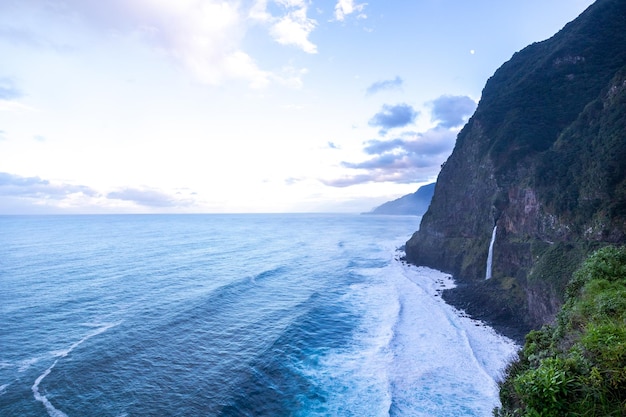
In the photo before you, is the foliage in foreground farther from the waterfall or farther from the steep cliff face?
the waterfall

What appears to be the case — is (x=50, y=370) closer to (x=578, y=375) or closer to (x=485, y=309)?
(x=578, y=375)

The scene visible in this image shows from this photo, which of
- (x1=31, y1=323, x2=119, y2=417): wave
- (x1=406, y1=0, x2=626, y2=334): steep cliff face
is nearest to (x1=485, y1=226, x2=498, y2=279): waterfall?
(x1=406, y1=0, x2=626, y2=334): steep cliff face

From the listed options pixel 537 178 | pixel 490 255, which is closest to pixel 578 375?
pixel 537 178

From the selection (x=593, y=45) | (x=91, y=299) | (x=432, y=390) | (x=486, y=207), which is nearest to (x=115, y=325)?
(x=91, y=299)

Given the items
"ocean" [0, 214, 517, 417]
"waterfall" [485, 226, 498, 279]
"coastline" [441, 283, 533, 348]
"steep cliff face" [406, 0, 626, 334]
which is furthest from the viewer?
"waterfall" [485, 226, 498, 279]

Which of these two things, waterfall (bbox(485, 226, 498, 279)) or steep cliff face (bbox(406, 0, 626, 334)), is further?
waterfall (bbox(485, 226, 498, 279))

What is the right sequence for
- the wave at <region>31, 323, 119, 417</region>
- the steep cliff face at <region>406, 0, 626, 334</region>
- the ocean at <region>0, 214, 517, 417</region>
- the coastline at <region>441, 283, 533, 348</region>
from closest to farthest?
the wave at <region>31, 323, 119, 417</region> → the ocean at <region>0, 214, 517, 417</region> → the steep cliff face at <region>406, 0, 626, 334</region> → the coastline at <region>441, 283, 533, 348</region>

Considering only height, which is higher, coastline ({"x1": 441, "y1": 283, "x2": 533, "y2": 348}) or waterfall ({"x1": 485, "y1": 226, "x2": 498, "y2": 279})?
waterfall ({"x1": 485, "y1": 226, "x2": 498, "y2": 279})
